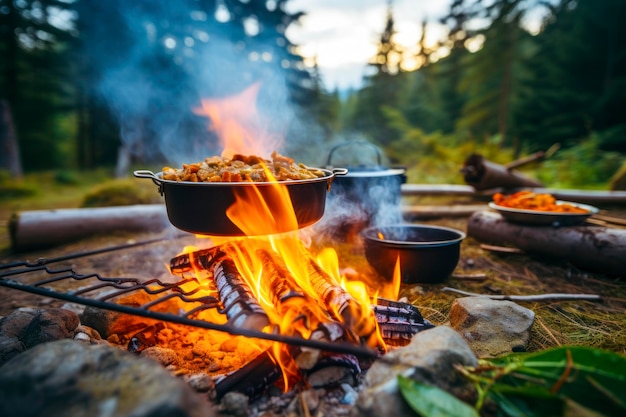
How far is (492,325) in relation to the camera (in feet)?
7.04

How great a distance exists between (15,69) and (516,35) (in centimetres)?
2185

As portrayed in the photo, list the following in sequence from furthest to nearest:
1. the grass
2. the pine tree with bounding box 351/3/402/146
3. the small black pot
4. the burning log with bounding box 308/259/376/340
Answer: the pine tree with bounding box 351/3/402/146, the grass, the small black pot, the burning log with bounding box 308/259/376/340

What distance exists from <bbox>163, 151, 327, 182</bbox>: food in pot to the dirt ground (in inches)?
54.0

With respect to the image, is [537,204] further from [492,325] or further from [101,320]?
[101,320]

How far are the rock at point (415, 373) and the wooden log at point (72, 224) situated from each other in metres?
4.67

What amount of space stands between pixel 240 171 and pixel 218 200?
0.90ft

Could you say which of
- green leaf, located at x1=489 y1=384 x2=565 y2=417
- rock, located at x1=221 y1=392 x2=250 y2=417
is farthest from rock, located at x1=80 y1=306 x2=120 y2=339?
green leaf, located at x1=489 y1=384 x2=565 y2=417

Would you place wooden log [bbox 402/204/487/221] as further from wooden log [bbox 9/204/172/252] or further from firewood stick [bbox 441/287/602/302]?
wooden log [bbox 9/204/172/252]

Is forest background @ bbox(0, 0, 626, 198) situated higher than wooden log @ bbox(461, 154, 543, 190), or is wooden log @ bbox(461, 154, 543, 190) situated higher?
forest background @ bbox(0, 0, 626, 198)

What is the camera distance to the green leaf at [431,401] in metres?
1.28

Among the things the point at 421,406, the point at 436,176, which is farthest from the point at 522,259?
the point at 436,176

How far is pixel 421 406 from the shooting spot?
1.28 meters

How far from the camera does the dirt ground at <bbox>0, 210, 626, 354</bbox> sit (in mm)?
2365

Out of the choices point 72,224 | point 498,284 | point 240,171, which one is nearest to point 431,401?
point 240,171
